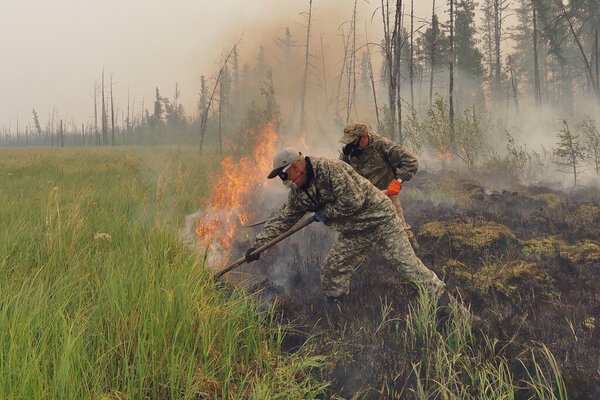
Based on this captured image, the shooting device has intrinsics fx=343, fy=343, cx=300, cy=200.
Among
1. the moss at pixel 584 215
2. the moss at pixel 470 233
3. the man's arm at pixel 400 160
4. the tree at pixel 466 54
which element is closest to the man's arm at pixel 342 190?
the man's arm at pixel 400 160

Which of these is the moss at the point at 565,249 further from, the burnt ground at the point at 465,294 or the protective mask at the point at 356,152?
the protective mask at the point at 356,152

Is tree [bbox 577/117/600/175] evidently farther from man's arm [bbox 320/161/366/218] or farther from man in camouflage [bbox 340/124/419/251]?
man's arm [bbox 320/161/366/218]

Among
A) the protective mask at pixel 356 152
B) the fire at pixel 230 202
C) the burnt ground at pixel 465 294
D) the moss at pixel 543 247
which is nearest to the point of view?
the burnt ground at pixel 465 294

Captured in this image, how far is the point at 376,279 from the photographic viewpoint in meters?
4.39

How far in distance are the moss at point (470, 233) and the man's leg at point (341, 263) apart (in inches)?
85.8

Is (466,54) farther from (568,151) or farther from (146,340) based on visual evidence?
(146,340)

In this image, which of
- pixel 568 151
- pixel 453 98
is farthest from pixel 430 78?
pixel 568 151

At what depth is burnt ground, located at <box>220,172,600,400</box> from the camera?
2686 millimetres

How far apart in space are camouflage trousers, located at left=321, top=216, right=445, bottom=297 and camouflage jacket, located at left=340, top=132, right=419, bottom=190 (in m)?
1.31

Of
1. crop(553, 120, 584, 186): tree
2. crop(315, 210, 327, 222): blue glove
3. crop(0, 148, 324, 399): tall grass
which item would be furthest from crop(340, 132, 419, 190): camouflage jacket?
crop(553, 120, 584, 186): tree

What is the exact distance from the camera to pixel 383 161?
498cm

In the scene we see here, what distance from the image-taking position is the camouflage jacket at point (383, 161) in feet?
15.4

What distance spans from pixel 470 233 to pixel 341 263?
9.27 ft

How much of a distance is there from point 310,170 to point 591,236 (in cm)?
509
